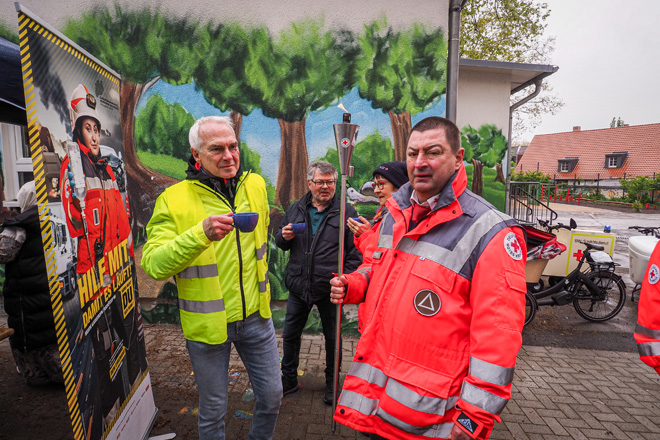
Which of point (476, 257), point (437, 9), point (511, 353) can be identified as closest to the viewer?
point (511, 353)

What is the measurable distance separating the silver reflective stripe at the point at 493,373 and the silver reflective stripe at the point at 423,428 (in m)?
0.29

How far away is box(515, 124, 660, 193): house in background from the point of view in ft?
113

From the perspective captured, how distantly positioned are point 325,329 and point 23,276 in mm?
2799

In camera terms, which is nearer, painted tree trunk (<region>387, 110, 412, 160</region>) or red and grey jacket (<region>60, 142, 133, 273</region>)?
red and grey jacket (<region>60, 142, 133, 273</region>)

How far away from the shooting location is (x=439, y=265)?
1.72 meters

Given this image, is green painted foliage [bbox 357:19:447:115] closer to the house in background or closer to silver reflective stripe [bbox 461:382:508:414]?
silver reflective stripe [bbox 461:382:508:414]

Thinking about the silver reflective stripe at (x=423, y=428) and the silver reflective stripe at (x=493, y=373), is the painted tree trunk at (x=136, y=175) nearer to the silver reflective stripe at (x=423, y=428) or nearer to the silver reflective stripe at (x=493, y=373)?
the silver reflective stripe at (x=423, y=428)

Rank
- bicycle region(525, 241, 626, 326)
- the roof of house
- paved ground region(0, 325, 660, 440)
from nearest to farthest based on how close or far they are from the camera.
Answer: paved ground region(0, 325, 660, 440)
bicycle region(525, 241, 626, 326)
the roof of house

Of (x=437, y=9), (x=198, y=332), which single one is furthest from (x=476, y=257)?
(x=437, y=9)

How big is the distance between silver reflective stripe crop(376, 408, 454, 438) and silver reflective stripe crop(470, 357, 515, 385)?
11.4 inches

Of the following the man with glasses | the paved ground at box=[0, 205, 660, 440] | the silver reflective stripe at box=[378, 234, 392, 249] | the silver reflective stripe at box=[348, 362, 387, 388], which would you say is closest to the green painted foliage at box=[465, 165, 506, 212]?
the paved ground at box=[0, 205, 660, 440]

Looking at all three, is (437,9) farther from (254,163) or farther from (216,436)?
(216,436)

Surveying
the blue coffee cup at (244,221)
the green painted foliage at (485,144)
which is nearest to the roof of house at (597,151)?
the green painted foliage at (485,144)

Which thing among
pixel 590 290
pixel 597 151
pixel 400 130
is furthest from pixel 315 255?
pixel 597 151
